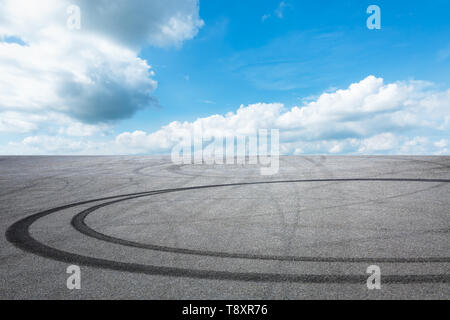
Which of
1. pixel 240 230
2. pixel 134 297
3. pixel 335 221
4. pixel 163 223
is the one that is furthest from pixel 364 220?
pixel 134 297

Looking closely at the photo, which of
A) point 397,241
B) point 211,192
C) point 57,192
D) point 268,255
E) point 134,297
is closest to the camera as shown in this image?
point 134,297

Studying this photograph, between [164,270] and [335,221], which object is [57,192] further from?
[335,221]

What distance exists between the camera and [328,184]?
14.2 m

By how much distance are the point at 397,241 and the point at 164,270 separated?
5157mm

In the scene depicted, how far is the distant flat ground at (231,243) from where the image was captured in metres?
4.35

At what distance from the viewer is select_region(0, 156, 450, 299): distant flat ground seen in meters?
4.35

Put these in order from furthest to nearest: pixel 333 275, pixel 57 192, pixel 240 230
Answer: pixel 57 192 < pixel 240 230 < pixel 333 275

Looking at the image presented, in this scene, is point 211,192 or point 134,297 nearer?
point 134,297

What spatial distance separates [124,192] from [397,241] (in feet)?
38.1

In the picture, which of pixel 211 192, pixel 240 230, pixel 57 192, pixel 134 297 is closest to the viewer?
pixel 134 297

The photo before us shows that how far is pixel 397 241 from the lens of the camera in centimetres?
623

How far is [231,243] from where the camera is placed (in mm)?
6340

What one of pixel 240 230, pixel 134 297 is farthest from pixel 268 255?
pixel 134 297
